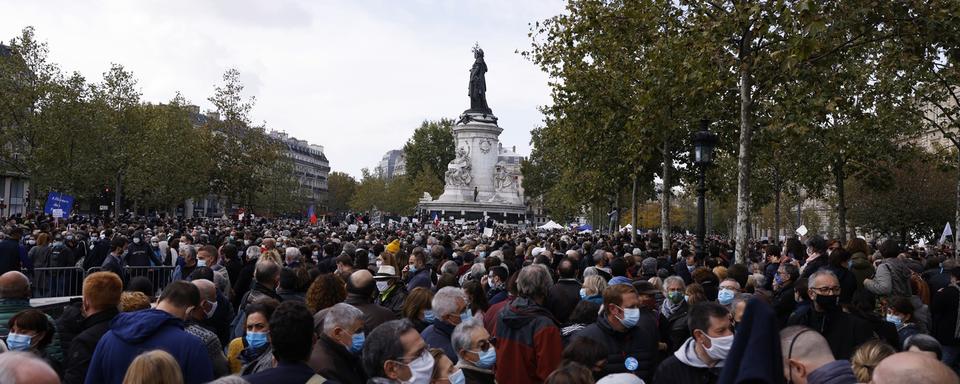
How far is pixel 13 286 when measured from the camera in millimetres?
7188

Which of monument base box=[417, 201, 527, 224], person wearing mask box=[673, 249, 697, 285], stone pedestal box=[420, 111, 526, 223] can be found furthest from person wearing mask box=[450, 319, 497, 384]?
stone pedestal box=[420, 111, 526, 223]

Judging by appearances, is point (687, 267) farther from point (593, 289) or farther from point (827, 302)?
point (827, 302)

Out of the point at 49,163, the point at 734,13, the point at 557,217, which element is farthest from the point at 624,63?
the point at 557,217

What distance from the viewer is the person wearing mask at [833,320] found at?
272 inches

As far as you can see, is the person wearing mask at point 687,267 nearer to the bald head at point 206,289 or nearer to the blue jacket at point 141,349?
the bald head at point 206,289

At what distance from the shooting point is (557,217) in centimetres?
7956

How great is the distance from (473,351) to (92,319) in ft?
9.05

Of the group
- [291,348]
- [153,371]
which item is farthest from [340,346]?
[153,371]

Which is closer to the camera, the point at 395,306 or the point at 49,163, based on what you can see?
the point at 395,306

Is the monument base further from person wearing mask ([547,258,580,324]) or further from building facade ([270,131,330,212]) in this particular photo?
building facade ([270,131,330,212])

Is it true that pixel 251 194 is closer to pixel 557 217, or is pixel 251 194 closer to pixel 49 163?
pixel 49 163

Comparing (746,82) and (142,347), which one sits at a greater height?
(746,82)

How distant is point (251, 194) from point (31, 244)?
42.2 meters

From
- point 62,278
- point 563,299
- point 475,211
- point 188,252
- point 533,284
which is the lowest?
point 62,278
